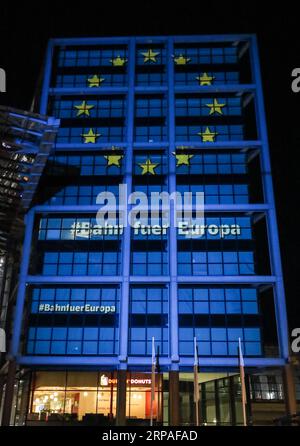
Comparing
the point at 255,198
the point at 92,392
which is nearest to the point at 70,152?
the point at 255,198

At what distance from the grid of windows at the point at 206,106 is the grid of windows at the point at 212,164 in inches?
230

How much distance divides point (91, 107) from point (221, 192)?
2133cm

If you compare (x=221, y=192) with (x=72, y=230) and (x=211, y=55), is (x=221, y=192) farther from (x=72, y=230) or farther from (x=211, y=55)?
(x=211, y=55)

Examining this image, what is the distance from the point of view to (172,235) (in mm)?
58188

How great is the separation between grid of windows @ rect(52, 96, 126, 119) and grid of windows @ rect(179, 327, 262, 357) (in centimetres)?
3049

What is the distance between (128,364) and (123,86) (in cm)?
3721

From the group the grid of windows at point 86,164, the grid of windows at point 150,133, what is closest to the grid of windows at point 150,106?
the grid of windows at point 150,133

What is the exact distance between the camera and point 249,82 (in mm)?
67875

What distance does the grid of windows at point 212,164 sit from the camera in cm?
6241

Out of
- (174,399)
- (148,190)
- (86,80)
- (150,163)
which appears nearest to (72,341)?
(174,399)

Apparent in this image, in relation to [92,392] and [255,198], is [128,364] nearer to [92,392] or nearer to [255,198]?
[92,392]

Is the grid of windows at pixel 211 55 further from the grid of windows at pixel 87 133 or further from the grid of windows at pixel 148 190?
the grid of windows at pixel 87 133

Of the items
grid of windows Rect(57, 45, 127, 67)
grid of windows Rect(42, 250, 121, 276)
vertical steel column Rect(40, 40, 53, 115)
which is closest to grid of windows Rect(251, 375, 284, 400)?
grid of windows Rect(42, 250, 121, 276)

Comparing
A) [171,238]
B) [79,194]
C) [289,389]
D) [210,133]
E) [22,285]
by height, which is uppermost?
[210,133]
